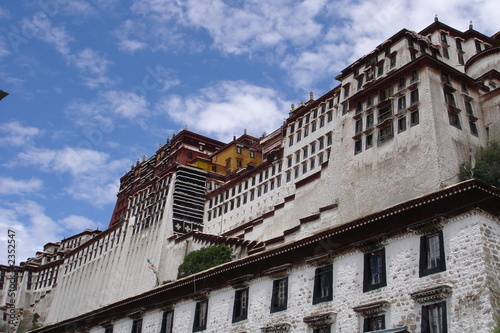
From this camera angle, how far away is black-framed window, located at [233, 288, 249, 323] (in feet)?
79.8

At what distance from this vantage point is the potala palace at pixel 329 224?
18.3m

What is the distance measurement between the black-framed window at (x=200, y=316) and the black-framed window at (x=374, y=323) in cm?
884

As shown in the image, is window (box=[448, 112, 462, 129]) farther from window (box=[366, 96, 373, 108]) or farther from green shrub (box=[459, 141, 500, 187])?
window (box=[366, 96, 373, 108])

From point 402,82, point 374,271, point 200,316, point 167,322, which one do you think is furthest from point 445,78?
point 167,322

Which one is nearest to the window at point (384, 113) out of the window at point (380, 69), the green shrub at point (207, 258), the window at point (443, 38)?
the window at point (380, 69)

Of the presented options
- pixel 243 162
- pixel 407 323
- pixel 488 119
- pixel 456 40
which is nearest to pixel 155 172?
pixel 243 162

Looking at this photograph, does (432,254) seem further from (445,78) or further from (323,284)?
(445,78)

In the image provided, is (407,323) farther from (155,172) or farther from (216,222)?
(155,172)

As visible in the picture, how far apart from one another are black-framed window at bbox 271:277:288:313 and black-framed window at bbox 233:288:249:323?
5.22 ft

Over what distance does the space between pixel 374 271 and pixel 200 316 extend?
9.63 metres

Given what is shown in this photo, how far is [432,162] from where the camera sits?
36688 mm

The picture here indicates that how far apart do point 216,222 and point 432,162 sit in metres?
34.4

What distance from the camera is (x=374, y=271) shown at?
2022cm

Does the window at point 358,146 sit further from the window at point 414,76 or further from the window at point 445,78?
the window at point 445,78
